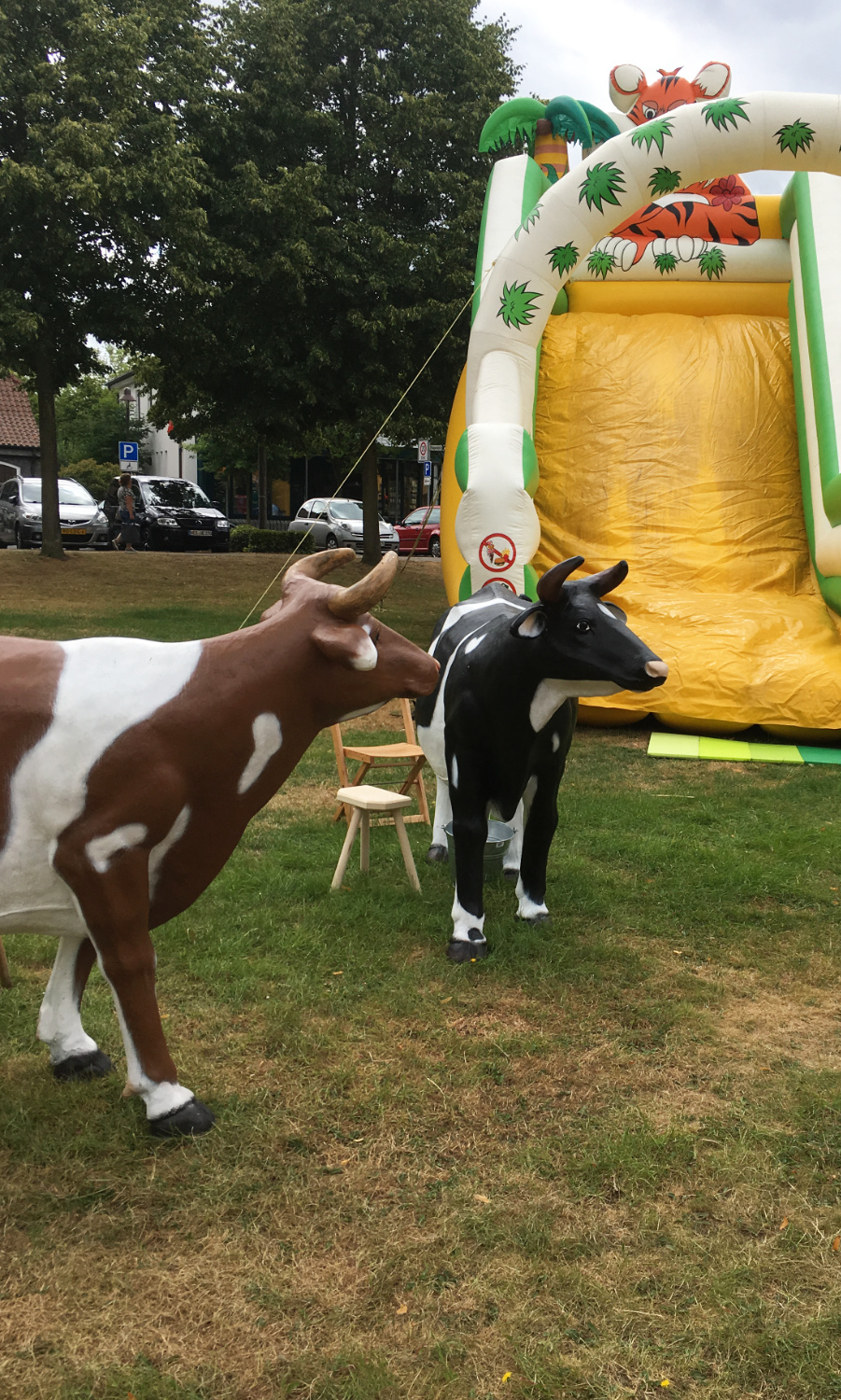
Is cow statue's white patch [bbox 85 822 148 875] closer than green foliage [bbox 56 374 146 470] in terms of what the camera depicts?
Result: Yes

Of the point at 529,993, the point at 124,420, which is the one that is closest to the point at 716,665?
the point at 529,993

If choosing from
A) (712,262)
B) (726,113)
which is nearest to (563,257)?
(726,113)

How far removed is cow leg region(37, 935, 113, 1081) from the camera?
130 inches

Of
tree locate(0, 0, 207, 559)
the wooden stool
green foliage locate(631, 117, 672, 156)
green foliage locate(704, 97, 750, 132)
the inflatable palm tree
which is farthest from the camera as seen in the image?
tree locate(0, 0, 207, 559)

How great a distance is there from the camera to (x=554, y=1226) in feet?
9.09

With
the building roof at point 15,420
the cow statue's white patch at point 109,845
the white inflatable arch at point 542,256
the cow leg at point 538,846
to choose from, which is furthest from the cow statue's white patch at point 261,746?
the building roof at point 15,420

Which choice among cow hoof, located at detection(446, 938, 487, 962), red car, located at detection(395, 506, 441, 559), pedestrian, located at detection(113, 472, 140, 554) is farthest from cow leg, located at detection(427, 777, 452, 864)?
red car, located at detection(395, 506, 441, 559)

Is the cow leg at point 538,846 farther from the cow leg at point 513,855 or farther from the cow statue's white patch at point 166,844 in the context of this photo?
the cow statue's white patch at point 166,844

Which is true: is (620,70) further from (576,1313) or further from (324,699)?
(576,1313)

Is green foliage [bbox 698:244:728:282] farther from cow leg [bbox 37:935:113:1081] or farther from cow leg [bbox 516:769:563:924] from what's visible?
cow leg [bbox 37:935:113:1081]

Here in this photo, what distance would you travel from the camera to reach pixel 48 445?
607 inches

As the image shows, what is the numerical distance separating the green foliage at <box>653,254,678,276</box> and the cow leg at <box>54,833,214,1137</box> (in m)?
8.72

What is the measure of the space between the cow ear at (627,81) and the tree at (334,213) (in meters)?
4.82

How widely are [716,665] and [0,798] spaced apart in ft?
19.8
